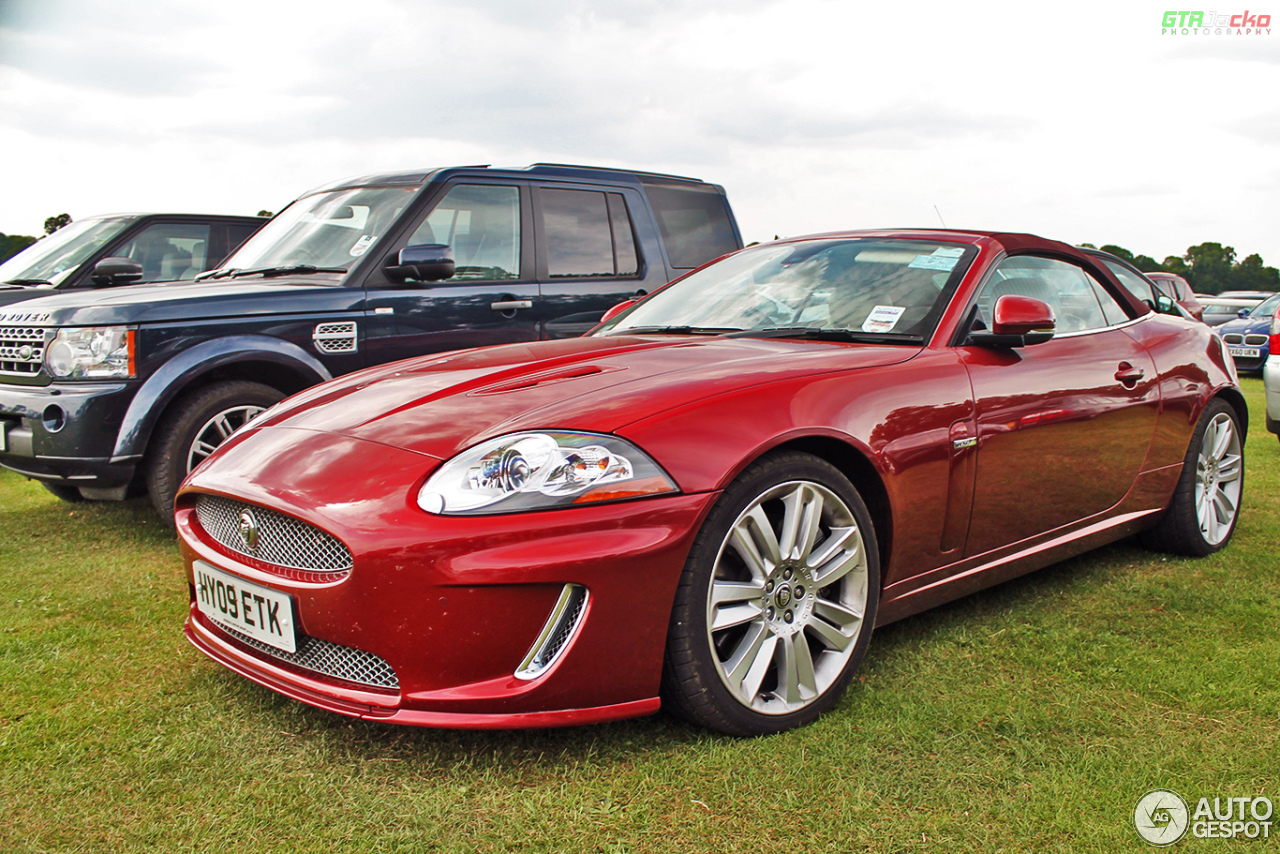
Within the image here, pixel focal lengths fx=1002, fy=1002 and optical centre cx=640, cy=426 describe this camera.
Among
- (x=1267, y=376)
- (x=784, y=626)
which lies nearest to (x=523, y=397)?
(x=784, y=626)

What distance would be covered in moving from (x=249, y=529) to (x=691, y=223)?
4.49m

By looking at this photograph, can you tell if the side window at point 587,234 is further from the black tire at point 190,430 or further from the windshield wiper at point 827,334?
the windshield wiper at point 827,334

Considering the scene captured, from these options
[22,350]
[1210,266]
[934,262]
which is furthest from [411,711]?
[1210,266]

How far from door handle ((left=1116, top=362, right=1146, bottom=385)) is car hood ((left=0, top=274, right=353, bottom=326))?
3.41m

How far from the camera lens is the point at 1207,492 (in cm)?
426

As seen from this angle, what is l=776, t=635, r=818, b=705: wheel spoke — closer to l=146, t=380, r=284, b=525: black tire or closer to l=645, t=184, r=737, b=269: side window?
l=146, t=380, r=284, b=525: black tire

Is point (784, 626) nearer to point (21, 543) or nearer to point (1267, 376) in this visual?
point (21, 543)

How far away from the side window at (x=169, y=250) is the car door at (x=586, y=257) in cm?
331

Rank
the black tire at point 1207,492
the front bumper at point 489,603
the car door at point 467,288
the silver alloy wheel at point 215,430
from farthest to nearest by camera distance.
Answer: the car door at point 467,288, the silver alloy wheel at point 215,430, the black tire at point 1207,492, the front bumper at point 489,603

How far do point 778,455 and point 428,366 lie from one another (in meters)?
1.27

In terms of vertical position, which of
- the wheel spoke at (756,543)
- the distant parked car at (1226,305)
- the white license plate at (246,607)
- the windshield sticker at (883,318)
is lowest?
the distant parked car at (1226,305)

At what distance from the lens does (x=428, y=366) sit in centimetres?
325

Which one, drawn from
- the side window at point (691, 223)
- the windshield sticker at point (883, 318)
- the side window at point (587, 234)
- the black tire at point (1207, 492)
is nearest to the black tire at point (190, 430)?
the side window at point (587, 234)

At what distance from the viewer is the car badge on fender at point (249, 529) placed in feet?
8.22
